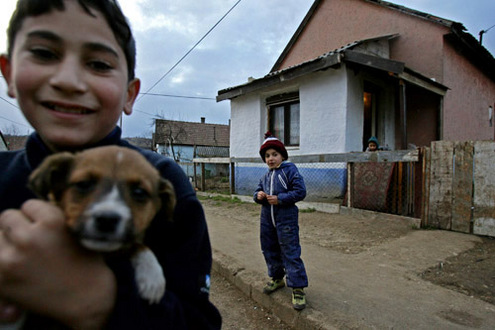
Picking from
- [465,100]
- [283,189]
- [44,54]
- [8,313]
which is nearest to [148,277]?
[8,313]

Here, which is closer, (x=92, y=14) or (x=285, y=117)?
(x=92, y=14)

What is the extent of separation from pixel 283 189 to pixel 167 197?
9.42ft

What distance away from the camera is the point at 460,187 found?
557cm

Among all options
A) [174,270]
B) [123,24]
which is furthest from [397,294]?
[123,24]

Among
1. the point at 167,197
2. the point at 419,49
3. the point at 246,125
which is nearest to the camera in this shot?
the point at 167,197

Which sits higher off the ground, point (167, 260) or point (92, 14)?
point (92, 14)

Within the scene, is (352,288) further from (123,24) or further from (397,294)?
(123,24)

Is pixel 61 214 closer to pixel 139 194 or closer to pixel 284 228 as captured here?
pixel 139 194

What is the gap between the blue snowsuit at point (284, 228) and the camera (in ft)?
10.9

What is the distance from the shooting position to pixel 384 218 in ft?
21.0

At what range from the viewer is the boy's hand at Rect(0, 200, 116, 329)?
0.72 metres

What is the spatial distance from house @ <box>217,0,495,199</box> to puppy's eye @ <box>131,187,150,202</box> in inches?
301

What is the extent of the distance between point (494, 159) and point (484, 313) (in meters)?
3.60

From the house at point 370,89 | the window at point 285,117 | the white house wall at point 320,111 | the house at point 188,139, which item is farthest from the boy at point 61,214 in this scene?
the house at point 188,139
